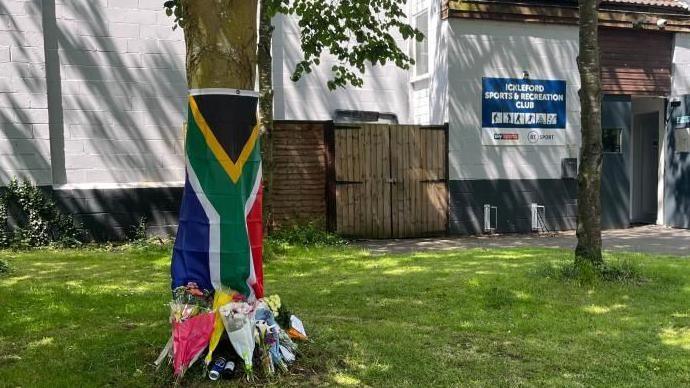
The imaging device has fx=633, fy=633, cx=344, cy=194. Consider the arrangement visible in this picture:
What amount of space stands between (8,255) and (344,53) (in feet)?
19.0

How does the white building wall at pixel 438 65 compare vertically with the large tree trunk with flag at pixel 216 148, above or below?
above

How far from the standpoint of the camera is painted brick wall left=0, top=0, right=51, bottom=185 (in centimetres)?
1016

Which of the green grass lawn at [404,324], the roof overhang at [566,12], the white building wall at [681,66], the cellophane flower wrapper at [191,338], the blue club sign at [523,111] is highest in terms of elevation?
the roof overhang at [566,12]


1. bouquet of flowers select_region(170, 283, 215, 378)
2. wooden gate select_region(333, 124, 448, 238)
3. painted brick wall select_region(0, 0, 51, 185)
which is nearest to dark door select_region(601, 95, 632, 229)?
wooden gate select_region(333, 124, 448, 238)

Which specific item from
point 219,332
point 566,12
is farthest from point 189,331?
point 566,12

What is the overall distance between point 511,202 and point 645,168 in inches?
177

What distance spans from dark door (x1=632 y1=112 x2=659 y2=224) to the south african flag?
520 inches

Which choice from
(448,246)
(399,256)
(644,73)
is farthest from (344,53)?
(644,73)

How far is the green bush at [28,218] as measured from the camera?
33.3ft

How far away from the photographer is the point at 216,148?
387 centimetres

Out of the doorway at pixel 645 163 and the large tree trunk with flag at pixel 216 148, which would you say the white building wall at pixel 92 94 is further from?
the doorway at pixel 645 163

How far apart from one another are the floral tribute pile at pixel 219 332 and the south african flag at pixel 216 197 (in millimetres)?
91

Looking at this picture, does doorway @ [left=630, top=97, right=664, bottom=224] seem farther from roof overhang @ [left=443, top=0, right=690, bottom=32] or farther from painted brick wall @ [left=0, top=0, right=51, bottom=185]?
painted brick wall @ [left=0, top=0, right=51, bottom=185]

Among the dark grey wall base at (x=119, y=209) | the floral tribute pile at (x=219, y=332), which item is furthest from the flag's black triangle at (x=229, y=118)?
the dark grey wall base at (x=119, y=209)
